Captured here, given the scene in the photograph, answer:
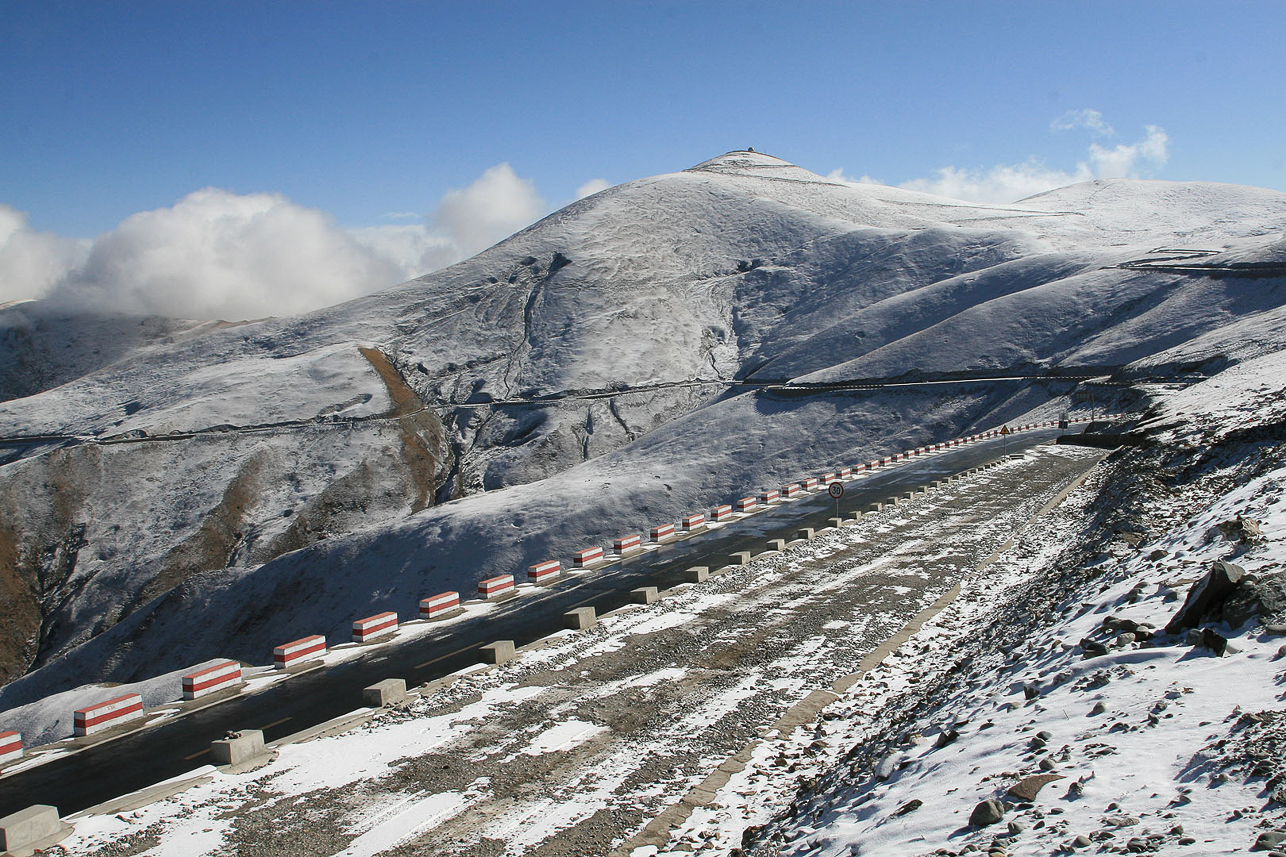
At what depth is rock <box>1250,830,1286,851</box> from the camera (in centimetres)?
509

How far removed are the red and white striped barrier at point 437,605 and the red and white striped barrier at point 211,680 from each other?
5.27 metres

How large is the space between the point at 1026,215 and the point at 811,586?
474 ft

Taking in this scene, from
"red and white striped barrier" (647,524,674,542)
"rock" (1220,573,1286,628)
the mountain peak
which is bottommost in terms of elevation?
"red and white striped barrier" (647,524,674,542)

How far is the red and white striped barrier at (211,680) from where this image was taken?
17406 millimetres

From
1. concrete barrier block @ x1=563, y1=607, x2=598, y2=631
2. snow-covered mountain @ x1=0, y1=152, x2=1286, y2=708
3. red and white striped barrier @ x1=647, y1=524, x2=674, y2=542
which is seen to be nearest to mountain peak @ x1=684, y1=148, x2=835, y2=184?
snow-covered mountain @ x1=0, y1=152, x2=1286, y2=708

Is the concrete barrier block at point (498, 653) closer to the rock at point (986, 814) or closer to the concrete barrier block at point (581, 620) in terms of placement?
the concrete barrier block at point (581, 620)

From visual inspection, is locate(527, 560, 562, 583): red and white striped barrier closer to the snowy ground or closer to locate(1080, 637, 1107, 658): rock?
the snowy ground

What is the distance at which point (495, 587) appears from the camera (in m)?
25.6

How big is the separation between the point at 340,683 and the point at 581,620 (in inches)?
205

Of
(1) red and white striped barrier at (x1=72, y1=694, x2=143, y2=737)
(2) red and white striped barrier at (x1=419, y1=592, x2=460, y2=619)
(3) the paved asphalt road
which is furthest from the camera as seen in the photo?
(2) red and white striped barrier at (x1=419, y1=592, x2=460, y2=619)

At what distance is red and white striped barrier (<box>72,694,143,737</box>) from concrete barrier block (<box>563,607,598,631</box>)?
860 centimetres

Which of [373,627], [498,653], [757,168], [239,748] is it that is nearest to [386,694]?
[498,653]

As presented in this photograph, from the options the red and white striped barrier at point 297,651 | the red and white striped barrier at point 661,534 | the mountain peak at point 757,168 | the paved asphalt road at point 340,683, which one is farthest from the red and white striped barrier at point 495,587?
the mountain peak at point 757,168

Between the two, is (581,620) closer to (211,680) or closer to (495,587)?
(495,587)
